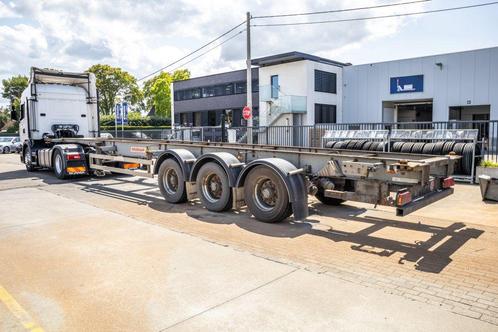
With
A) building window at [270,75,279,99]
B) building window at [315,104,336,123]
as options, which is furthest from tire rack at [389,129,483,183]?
building window at [270,75,279,99]

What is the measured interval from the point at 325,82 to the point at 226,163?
2781 centimetres

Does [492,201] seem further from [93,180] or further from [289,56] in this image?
[289,56]

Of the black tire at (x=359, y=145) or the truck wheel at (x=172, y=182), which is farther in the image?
the black tire at (x=359, y=145)

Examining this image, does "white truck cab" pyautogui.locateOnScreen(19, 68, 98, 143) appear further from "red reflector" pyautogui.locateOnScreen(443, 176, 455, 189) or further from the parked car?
the parked car

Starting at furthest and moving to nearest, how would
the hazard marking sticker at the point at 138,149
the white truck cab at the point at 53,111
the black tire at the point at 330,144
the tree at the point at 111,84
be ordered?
the tree at the point at 111,84 → the black tire at the point at 330,144 → the white truck cab at the point at 53,111 → the hazard marking sticker at the point at 138,149

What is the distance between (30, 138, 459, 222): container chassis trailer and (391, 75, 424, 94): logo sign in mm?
23870

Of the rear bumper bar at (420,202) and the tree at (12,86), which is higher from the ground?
the tree at (12,86)

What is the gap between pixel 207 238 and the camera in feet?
22.5

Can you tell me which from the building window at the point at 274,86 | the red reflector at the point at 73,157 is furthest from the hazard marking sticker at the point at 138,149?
the building window at the point at 274,86

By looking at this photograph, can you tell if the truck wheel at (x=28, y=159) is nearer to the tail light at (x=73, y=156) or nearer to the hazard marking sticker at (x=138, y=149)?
the tail light at (x=73, y=156)

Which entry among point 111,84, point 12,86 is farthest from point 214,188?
point 12,86

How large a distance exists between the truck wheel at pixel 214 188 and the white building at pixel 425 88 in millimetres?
24589

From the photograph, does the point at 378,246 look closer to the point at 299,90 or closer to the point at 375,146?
the point at 375,146

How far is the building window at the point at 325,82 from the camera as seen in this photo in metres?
34.2
